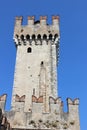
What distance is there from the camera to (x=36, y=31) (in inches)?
1048

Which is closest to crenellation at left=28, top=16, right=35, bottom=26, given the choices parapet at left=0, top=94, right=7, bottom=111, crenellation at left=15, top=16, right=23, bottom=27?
crenellation at left=15, top=16, right=23, bottom=27

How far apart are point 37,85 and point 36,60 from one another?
2.72 m

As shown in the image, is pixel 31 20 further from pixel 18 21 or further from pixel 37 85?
pixel 37 85

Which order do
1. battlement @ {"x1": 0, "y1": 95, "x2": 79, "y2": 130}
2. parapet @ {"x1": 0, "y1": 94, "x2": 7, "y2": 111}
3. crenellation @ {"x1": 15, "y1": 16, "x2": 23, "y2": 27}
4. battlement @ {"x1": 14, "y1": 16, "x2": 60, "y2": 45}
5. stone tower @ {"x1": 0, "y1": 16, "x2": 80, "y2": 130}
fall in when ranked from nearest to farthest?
battlement @ {"x1": 0, "y1": 95, "x2": 79, "y2": 130}
stone tower @ {"x1": 0, "y1": 16, "x2": 80, "y2": 130}
parapet @ {"x1": 0, "y1": 94, "x2": 7, "y2": 111}
battlement @ {"x1": 14, "y1": 16, "x2": 60, "y2": 45}
crenellation @ {"x1": 15, "y1": 16, "x2": 23, "y2": 27}

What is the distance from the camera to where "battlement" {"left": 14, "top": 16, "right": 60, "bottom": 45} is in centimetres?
2620

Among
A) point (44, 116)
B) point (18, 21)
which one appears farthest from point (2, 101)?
point (18, 21)

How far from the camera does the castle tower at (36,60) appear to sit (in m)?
22.9

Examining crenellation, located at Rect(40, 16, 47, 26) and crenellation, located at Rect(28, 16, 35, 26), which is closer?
crenellation, located at Rect(40, 16, 47, 26)

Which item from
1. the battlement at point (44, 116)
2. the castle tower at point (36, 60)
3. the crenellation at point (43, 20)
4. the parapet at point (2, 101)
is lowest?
the battlement at point (44, 116)

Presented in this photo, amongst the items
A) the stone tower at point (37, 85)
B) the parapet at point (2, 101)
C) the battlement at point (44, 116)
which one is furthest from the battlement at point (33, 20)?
the battlement at point (44, 116)

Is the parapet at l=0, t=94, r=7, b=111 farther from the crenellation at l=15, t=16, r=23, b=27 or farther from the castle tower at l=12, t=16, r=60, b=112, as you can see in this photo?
the crenellation at l=15, t=16, r=23, b=27

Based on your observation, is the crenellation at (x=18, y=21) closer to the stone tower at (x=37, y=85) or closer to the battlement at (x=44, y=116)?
the stone tower at (x=37, y=85)

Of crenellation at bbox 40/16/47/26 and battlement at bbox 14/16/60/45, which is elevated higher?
crenellation at bbox 40/16/47/26

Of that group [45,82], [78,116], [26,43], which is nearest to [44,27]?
[26,43]
